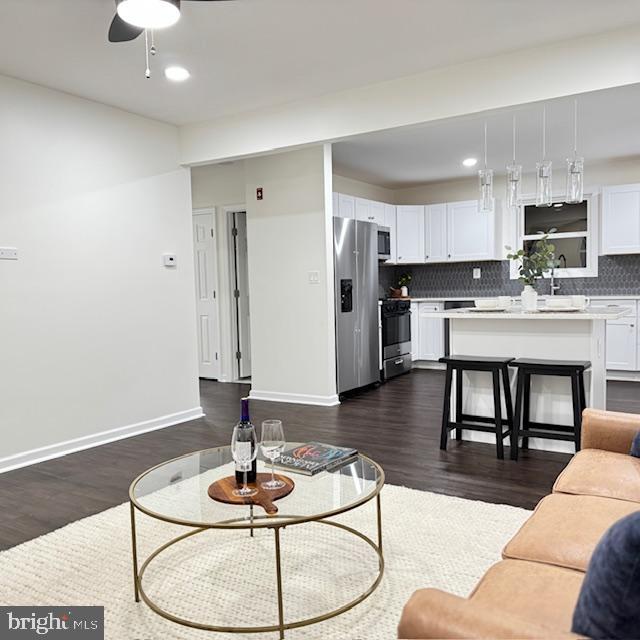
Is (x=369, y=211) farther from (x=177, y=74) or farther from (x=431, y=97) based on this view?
(x=177, y=74)

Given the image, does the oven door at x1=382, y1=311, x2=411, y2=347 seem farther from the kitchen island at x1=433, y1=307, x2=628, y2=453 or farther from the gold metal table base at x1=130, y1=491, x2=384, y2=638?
the gold metal table base at x1=130, y1=491, x2=384, y2=638

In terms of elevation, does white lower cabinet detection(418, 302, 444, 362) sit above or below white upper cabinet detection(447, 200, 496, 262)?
below

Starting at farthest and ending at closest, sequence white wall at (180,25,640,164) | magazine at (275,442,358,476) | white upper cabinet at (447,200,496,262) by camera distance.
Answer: white upper cabinet at (447,200,496,262), white wall at (180,25,640,164), magazine at (275,442,358,476)

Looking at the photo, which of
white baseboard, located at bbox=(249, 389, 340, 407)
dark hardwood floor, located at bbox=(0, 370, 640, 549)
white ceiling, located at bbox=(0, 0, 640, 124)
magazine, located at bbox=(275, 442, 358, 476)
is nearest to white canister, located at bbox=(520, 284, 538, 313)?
dark hardwood floor, located at bbox=(0, 370, 640, 549)

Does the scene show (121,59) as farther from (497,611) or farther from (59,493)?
(497,611)

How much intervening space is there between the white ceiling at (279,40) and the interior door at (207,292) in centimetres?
282

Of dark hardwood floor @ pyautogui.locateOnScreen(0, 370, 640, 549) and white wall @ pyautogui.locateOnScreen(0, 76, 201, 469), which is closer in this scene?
dark hardwood floor @ pyautogui.locateOnScreen(0, 370, 640, 549)

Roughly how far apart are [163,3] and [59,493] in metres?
2.66

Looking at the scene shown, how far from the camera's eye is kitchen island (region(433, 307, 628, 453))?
155 inches

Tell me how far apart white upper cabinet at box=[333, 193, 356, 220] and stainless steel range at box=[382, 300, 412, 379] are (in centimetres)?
113

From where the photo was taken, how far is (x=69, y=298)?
426cm

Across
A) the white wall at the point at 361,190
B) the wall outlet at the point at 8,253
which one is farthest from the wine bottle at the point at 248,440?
the white wall at the point at 361,190

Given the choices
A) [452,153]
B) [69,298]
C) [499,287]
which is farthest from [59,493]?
[499,287]

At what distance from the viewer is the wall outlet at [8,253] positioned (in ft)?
12.6
